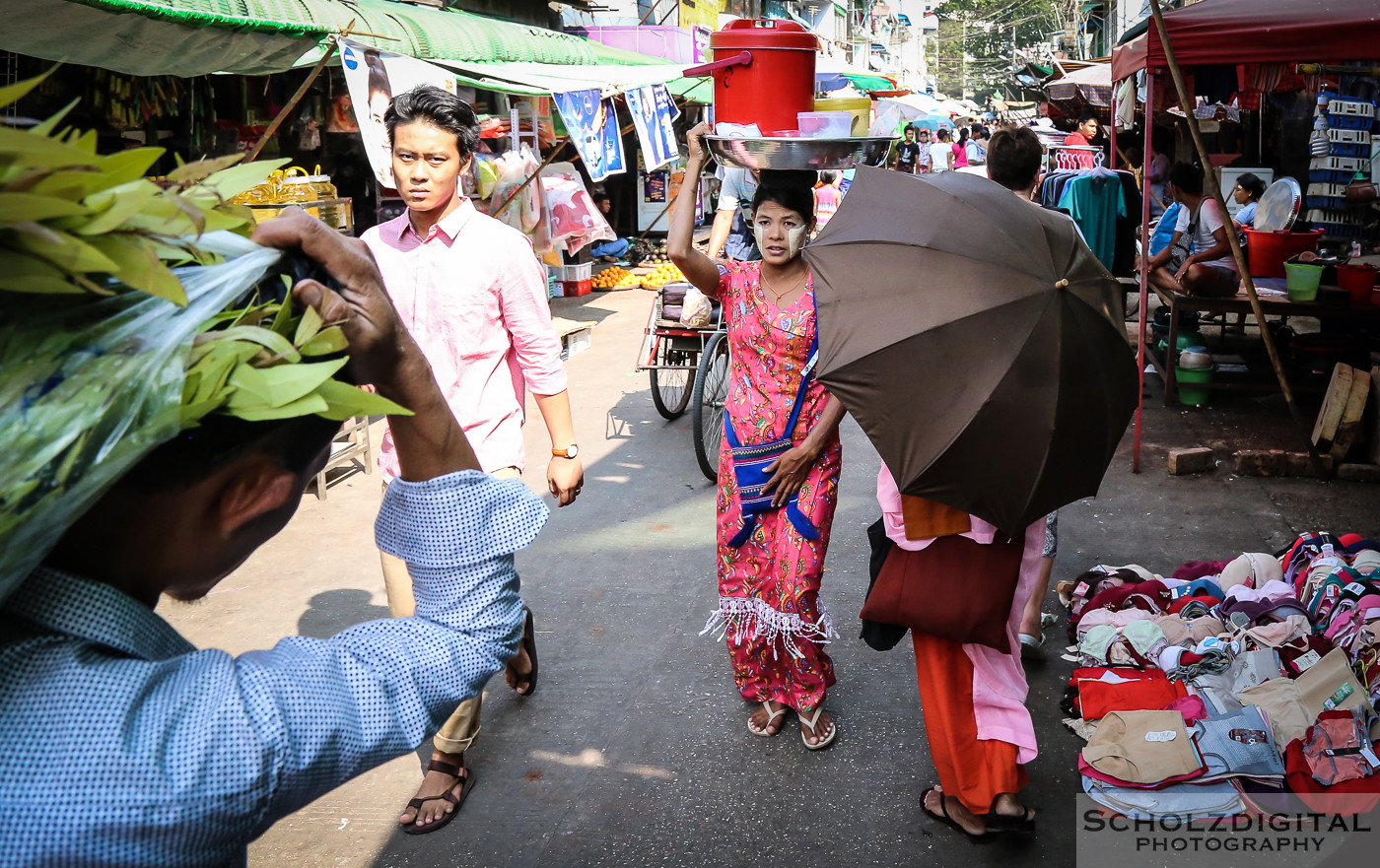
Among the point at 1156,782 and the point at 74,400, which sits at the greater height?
the point at 74,400

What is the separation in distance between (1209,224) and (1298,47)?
2854mm

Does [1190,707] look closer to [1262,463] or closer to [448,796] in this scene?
[448,796]

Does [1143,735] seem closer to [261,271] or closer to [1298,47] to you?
Result: [261,271]

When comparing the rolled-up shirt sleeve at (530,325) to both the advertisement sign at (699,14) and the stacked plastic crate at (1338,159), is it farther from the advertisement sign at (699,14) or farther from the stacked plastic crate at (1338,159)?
the advertisement sign at (699,14)

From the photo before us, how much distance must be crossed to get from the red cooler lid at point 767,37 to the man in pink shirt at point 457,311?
0.93 metres

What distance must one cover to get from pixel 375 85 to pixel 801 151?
3834 millimetres

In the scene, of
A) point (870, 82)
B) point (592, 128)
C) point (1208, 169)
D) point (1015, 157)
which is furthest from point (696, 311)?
point (870, 82)

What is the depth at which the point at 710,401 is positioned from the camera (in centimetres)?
647

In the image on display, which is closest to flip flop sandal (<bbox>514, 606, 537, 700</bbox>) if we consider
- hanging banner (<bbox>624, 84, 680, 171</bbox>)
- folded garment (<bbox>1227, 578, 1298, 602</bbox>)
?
folded garment (<bbox>1227, 578, 1298, 602</bbox>)

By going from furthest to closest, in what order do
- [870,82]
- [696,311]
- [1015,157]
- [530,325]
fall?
[870,82]
[696,311]
[1015,157]
[530,325]

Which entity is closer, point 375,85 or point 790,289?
point 790,289

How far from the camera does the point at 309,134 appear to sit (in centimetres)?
785

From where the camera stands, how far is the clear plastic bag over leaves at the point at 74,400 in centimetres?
85

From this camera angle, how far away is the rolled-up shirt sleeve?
3137 mm
